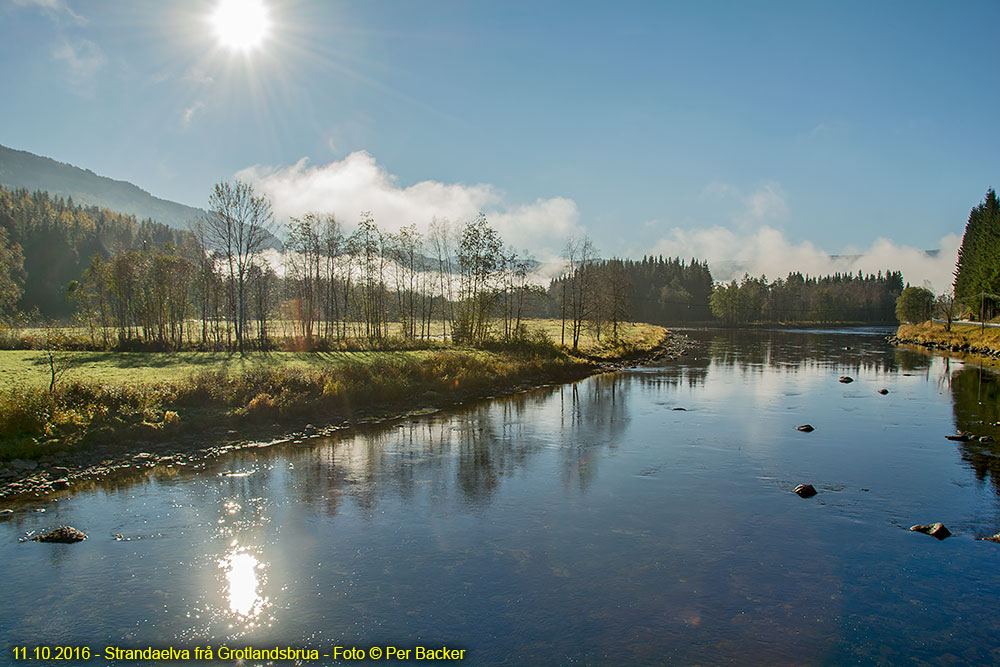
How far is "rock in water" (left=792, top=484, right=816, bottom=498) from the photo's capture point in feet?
60.4

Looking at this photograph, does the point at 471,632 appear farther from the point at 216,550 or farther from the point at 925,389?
the point at 925,389

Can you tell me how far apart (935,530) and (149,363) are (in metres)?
43.8

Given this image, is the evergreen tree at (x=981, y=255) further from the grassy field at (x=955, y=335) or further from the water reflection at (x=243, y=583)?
the water reflection at (x=243, y=583)

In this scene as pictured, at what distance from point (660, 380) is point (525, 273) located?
24115mm

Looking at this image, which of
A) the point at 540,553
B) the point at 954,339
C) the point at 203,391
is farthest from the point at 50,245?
the point at 954,339

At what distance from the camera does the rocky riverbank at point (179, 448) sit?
62.6 ft

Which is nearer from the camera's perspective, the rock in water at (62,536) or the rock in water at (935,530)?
the rock in water at (62,536)

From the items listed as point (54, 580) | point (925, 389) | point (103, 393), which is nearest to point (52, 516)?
point (54, 580)

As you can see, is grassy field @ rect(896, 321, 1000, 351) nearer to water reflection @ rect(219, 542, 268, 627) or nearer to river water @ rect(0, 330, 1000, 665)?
river water @ rect(0, 330, 1000, 665)

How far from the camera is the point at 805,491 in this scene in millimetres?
18516

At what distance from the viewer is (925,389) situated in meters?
43.2

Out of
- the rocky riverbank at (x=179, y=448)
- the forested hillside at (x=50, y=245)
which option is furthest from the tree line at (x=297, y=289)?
the forested hillside at (x=50, y=245)

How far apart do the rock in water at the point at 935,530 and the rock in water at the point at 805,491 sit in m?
3.09

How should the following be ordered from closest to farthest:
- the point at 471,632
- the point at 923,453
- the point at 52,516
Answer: the point at 471,632
the point at 52,516
the point at 923,453
